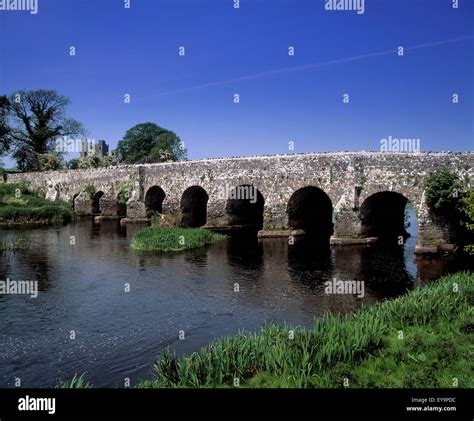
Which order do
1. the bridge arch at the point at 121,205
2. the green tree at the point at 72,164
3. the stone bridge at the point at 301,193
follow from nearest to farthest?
the stone bridge at the point at 301,193 < the bridge arch at the point at 121,205 < the green tree at the point at 72,164

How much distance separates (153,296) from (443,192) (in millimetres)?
16784

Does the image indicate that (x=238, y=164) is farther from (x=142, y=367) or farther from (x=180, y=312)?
(x=142, y=367)

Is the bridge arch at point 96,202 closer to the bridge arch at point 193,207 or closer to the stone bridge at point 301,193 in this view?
the stone bridge at point 301,193

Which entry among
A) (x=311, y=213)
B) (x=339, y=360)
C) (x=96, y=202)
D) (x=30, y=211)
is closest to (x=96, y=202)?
(x=96, y=202)

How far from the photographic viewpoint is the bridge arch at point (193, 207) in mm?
43781

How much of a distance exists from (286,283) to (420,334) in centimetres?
909

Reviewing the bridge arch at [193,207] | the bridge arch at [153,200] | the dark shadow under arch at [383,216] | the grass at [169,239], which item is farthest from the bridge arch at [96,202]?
the dark shadow under arch at [383,216]

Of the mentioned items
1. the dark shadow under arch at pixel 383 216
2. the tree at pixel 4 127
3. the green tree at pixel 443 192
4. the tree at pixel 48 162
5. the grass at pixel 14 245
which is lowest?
the grass at pixel 14 245

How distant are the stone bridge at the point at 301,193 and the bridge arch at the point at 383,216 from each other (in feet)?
0.22

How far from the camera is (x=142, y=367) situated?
12.0 metres

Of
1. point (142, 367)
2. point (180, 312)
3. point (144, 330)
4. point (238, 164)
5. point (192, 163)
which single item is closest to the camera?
point (142, 367)

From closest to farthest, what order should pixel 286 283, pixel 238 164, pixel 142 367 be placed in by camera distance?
pixel 142 367 < pixel 286 283 < pixel 238 164
